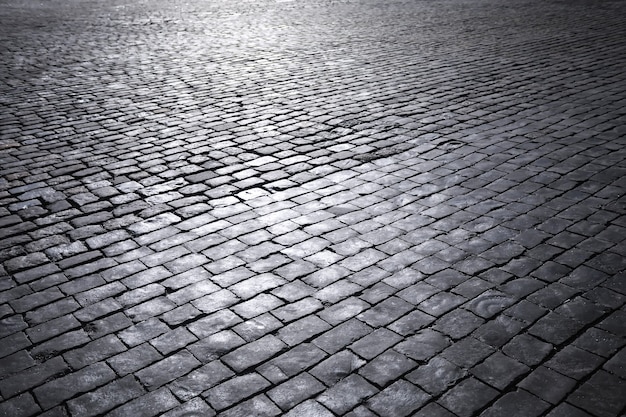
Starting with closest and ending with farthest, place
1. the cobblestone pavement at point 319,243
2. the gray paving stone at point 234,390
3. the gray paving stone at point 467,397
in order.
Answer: the gray paving stone at point 467,397 → the gray paving stone at point 234,390 → the cobblestone pavement at point 319,243

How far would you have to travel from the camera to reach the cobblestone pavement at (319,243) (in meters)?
3.17

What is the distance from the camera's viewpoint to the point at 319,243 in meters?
4.60

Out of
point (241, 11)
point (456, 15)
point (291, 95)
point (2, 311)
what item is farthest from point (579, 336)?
point (241, 11)

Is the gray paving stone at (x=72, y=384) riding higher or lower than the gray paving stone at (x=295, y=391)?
lower

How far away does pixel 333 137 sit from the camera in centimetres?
689

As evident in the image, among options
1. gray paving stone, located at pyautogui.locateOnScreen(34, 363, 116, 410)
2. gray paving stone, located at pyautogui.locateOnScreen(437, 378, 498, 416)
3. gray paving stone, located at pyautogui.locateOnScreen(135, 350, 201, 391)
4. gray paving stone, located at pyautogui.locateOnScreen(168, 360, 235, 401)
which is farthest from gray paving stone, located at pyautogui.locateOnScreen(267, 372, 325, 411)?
gray paving stone, located at pyautogui.locateOnScreen(34, 363, 116, 410)

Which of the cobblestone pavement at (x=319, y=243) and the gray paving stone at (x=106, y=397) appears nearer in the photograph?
the gray paving stone at (x=106, y=397)

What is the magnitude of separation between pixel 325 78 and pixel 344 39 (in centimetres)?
406

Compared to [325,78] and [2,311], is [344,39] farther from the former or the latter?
[2,311]

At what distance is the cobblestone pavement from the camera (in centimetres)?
317

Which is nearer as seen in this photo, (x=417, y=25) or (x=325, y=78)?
(x=325, y=78)

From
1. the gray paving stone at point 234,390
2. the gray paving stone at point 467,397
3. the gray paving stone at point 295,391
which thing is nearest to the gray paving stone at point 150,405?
the gray paving stone at point 234,390

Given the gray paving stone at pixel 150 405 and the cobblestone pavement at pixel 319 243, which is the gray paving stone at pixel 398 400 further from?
the gray paving stone at pixel 150 405

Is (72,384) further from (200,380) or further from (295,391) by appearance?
(295,391)
